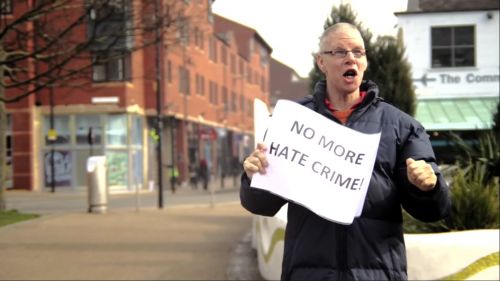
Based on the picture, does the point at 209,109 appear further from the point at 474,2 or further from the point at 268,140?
the point at 268,140

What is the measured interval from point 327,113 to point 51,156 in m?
30.7

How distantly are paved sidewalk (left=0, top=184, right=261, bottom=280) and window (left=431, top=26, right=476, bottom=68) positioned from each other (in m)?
11.9

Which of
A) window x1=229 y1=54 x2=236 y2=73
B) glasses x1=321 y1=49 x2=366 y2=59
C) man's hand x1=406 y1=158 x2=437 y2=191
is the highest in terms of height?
window x1=229 y1=54 x2=236 y2=73

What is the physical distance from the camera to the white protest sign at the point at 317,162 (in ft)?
8.49

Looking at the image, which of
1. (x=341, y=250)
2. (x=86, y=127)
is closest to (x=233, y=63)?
(x=86, y=127)

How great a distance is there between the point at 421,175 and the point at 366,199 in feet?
→ 0.92

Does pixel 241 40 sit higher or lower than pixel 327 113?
higher

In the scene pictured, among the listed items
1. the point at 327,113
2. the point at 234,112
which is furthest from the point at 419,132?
the point at 234,112

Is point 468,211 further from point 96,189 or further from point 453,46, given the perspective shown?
point 453,46

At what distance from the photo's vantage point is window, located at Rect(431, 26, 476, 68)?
78.3 feet

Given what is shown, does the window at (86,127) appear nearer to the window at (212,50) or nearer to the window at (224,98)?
the window at (212,50)

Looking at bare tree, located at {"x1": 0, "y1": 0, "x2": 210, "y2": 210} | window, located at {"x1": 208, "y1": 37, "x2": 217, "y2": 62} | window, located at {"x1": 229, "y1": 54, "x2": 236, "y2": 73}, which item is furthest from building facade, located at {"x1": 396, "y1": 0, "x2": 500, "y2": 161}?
window, located at {"x1": 229, "y1": 54, "x2": 236, "y2": 73}

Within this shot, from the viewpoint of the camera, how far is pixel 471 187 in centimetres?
718

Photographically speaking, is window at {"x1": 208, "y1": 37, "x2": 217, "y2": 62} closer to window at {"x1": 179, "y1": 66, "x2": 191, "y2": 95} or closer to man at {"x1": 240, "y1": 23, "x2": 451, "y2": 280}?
window at {"x1": 179, "y1": 66, "x2": 191, "y2": 95}
